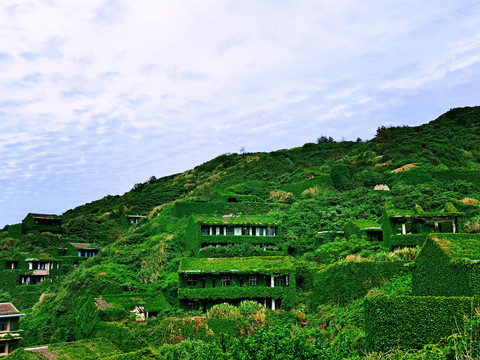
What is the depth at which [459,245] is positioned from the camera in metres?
25.3

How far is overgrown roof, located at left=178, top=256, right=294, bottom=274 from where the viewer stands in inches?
1662

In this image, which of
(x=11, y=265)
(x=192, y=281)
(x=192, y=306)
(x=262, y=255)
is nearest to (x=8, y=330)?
(x=192, y=306)

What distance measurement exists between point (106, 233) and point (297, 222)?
42802mm

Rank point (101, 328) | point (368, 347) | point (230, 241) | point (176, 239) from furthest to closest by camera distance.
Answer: point (176, 239) < point (230, 241) < point (101, 328) < point (368, 347)

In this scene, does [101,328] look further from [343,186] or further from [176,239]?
[343,186]

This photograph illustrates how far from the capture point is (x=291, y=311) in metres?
39.1

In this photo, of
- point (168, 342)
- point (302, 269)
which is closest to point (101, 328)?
point (168, 342)

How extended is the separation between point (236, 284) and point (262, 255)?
7.95 metres

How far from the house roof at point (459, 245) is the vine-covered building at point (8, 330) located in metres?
33.0

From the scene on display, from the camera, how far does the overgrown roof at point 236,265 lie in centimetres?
4222

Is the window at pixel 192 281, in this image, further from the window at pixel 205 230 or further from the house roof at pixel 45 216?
the house roof at pixel 45 216

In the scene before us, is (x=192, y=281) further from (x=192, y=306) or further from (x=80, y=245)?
(x=80, y=245)

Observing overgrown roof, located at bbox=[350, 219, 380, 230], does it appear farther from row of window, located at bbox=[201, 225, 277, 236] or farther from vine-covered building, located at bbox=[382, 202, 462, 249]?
row of window, located at bbox=[201, 225, 277, 236]

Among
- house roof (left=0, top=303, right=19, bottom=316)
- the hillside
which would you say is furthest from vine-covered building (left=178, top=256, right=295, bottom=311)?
house roof (left=0, top=303, right=19, bottom=316)
